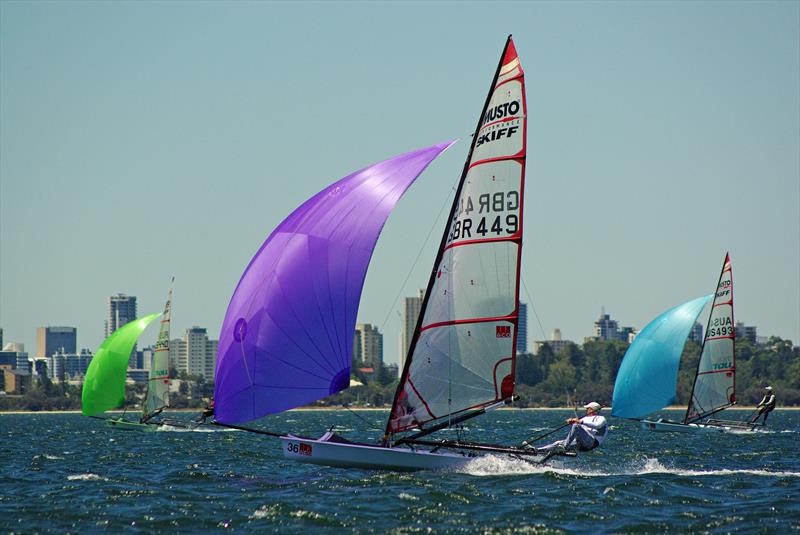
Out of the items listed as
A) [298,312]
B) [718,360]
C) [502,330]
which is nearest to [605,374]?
[718,360]

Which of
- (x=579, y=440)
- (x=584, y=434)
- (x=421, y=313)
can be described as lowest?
(x=579, y=440)

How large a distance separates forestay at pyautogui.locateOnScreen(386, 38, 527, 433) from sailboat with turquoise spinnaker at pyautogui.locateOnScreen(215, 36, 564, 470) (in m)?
0.02

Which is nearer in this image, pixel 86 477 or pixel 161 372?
pixel 86 477

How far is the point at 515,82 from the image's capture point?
25.4 m

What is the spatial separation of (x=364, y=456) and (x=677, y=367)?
3126cm

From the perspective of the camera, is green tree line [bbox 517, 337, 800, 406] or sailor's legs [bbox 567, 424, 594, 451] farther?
green tree line [bbox 517, 337, 800, 406]

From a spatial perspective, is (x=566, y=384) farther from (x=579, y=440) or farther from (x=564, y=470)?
(x=579, y=440)

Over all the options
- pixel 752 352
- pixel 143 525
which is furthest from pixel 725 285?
pixel 752 352

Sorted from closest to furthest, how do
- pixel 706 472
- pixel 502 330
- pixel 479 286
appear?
pixel 479 286 < pixel 502 330 < pixel 706 472

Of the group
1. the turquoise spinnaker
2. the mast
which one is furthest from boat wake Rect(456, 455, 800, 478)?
the mast

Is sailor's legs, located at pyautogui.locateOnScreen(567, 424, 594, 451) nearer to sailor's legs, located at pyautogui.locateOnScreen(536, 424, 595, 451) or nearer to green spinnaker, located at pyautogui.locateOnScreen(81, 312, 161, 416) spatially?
sailor's legs, located at pyautogui.locateOnScreen(536, 424, 595, 451)

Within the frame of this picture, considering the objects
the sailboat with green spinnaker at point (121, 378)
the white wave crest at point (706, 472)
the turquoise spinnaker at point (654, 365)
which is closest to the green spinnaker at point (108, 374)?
the sailboat with green spinnaker at point (121, 378)

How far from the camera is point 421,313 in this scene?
25.5 metres

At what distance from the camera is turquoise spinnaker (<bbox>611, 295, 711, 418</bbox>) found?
52.7 meters
